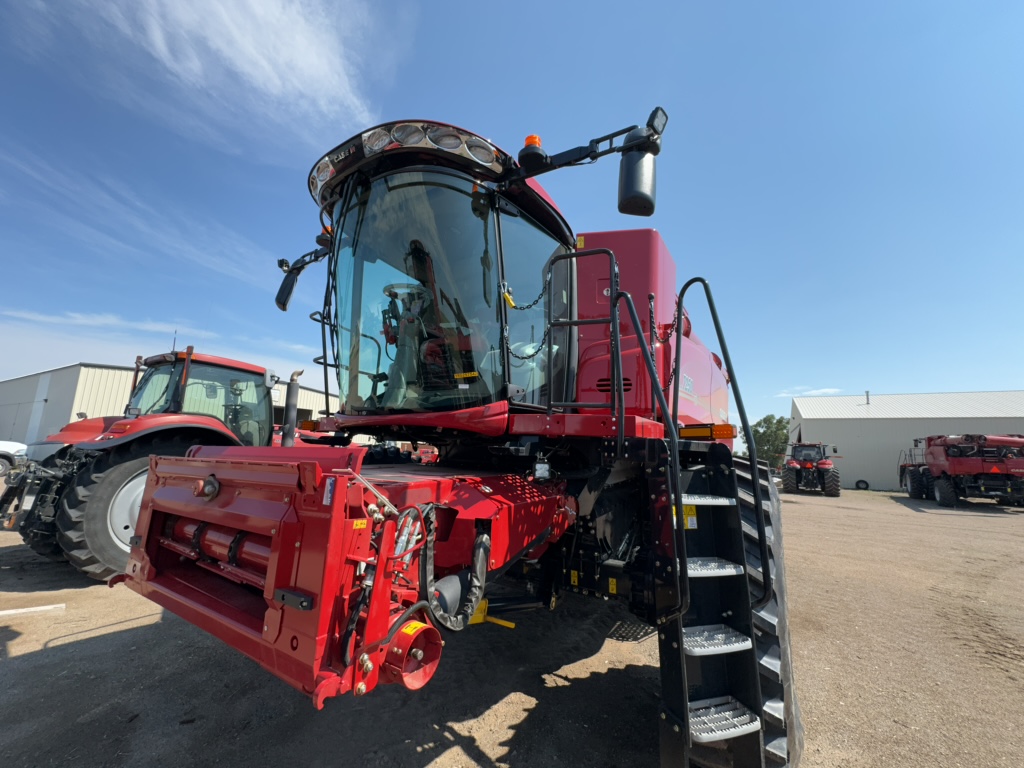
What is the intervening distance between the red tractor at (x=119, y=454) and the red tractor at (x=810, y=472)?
21985mm

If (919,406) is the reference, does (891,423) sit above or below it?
below

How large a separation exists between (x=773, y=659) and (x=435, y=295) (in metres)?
2.62

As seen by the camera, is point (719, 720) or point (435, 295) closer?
point (719, 720)

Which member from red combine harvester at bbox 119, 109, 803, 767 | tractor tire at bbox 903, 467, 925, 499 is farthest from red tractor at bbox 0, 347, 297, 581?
tractor tire at bbox 903, 467, 925, 499

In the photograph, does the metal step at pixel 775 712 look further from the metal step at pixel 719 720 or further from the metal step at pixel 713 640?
the metal step at pixel 713 640

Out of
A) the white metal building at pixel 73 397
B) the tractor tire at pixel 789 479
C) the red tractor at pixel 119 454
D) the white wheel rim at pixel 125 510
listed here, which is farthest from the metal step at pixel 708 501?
the tractor tire at pixel 789 479

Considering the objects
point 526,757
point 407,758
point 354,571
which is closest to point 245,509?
point 354,571

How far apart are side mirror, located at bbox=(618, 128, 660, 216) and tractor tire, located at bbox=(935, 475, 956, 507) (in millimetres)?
20662

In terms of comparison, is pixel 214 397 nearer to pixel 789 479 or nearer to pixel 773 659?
pixel 773 659

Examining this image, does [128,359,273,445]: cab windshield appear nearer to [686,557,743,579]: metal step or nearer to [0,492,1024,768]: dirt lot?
[0,492,1024,768]: dirt lot

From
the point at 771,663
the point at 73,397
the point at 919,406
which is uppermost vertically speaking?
the point at 919,406

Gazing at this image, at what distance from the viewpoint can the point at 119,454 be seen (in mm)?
5059

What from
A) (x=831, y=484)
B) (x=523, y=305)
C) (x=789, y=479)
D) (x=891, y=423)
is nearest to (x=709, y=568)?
(x=523, y=305)

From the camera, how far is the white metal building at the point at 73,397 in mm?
Answer: 21891
